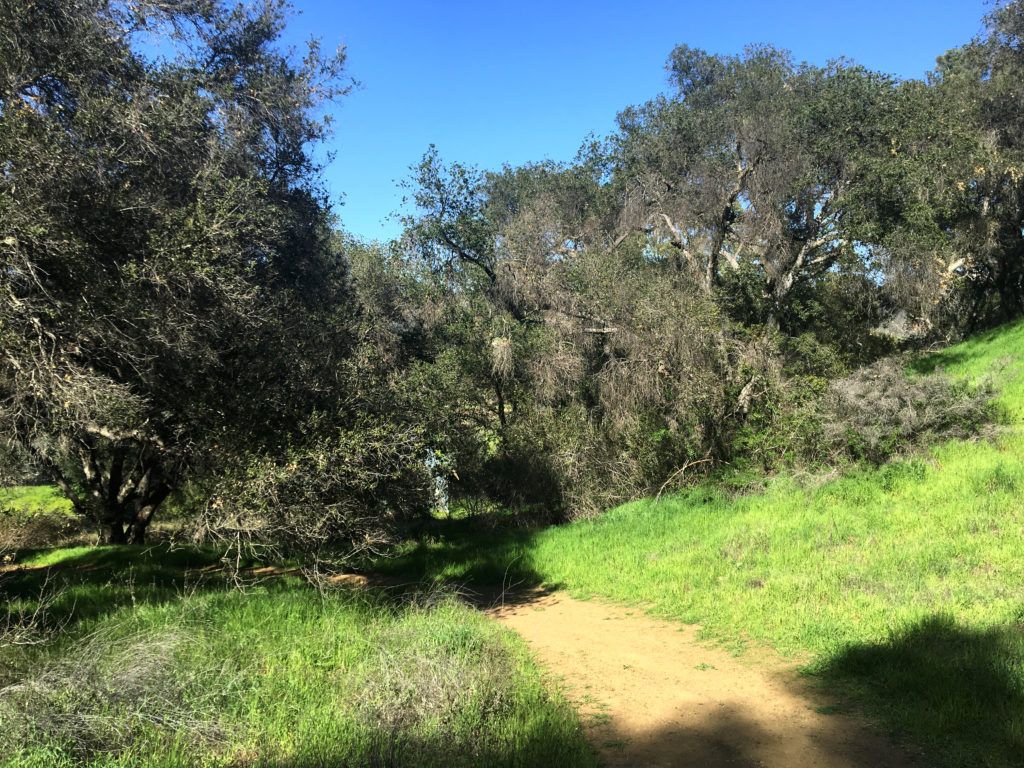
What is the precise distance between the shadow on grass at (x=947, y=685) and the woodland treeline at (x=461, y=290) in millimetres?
6045

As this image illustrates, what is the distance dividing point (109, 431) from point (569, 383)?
10.8 meters

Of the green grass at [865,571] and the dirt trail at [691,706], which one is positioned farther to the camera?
the green grass at [865,571]

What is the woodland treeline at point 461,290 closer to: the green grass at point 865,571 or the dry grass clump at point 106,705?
the green grass at point 865,571

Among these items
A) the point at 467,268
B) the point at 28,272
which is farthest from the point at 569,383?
the point at 28,272

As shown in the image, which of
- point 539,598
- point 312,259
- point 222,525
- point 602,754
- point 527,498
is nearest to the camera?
point 602,754

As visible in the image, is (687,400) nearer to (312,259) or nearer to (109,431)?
(312,259)

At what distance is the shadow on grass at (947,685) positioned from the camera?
3.94m

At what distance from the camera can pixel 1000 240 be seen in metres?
19.9

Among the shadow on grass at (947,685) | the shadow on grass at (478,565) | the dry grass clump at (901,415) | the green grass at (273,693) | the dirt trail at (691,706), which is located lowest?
the shadow on grass at (478,565)

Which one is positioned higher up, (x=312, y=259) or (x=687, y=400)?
(x=312, y=259)

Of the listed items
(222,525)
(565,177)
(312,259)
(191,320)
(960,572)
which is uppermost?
(565,177)

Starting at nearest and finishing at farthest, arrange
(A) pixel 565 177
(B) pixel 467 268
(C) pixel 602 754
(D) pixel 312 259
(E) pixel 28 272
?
(C) pixel 602 754
(E) pixel 28 272
(D) pixel 312 259
(B) pixel 467 268
(A) pixel 565 177

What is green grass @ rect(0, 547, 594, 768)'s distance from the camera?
379cm

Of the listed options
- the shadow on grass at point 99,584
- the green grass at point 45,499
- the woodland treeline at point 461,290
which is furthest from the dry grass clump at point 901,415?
the green grass at point 45,499
